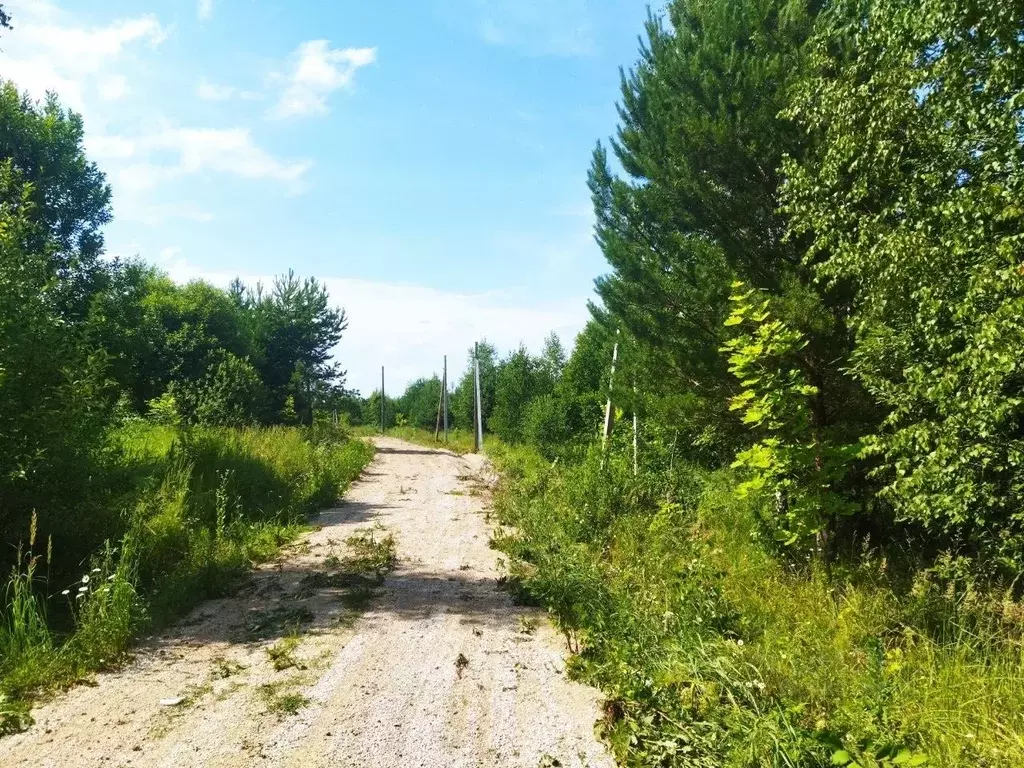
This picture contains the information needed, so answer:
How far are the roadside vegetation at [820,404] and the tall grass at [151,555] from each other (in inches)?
135

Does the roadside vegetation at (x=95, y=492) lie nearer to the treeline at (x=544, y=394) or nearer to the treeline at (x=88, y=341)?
the treeline at (x=88, y=341)

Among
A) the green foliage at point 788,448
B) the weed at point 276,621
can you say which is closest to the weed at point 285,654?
the weed at point 276,621

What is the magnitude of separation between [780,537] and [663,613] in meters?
1.64

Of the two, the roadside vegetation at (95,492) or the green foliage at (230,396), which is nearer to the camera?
the roadside vegetation at (95,492)

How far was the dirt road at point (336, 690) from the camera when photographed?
3.62 metres

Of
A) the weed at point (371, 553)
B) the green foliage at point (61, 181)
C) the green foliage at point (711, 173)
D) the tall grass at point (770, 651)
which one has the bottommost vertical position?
the weed at point (371, 553)

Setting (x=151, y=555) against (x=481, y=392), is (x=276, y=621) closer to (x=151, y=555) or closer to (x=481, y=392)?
(x=151, y=555)

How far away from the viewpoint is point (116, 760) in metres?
3.47

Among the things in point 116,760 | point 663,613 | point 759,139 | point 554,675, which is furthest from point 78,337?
point 759,139

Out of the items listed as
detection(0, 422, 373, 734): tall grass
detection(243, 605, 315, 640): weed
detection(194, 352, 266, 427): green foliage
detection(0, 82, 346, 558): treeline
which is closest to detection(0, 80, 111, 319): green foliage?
detection(0, 82, 346, 558): treeline

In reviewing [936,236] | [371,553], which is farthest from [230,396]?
[936,236]

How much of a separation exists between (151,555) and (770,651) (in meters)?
6.06

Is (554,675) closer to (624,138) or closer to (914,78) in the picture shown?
(914,78)

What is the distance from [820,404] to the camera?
23.3ft
